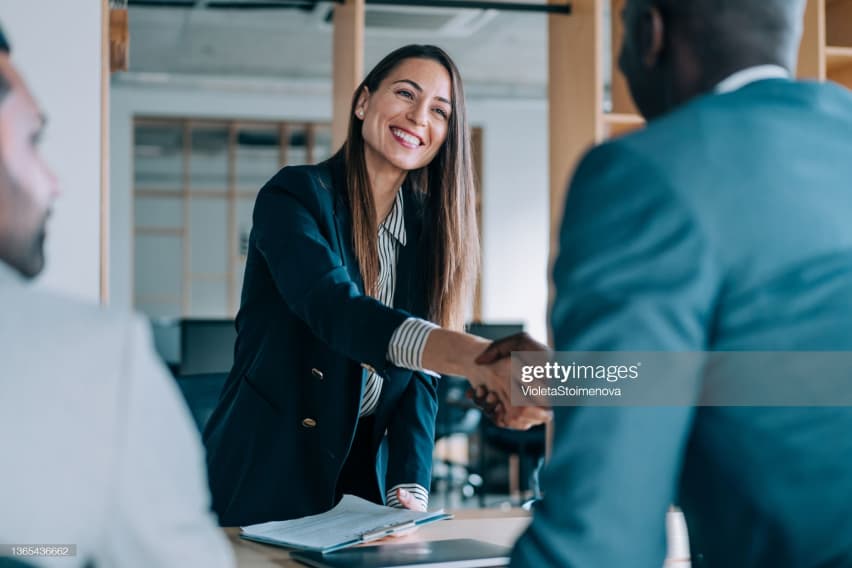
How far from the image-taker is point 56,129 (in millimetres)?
2490

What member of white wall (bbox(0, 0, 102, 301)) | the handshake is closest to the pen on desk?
the handshake

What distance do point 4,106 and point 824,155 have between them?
638 mm

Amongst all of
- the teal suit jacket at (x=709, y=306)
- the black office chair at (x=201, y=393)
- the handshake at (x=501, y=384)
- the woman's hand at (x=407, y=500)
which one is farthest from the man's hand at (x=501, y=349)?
→ the black office chair at (x=201, y=393)

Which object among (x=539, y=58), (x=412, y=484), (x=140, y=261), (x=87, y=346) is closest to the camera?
(x=87, y=346)

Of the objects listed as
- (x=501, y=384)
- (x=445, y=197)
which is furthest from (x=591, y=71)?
(x=501, y=384)

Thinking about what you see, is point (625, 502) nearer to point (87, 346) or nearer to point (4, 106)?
point (87, 346)

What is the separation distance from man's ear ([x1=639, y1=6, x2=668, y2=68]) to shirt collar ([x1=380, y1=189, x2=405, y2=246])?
1060mm

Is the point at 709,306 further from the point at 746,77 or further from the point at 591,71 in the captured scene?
the point at 591,71

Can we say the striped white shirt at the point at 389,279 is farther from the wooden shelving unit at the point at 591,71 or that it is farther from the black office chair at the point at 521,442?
the black office chair at the point at 521,442

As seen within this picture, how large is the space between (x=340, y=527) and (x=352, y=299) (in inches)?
13.4

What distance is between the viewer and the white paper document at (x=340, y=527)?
1.33 metres

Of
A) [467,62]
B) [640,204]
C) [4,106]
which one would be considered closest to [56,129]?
[4,106]

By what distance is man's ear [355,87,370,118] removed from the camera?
6.50 feet

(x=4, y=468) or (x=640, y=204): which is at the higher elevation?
(x=640, y=204)
